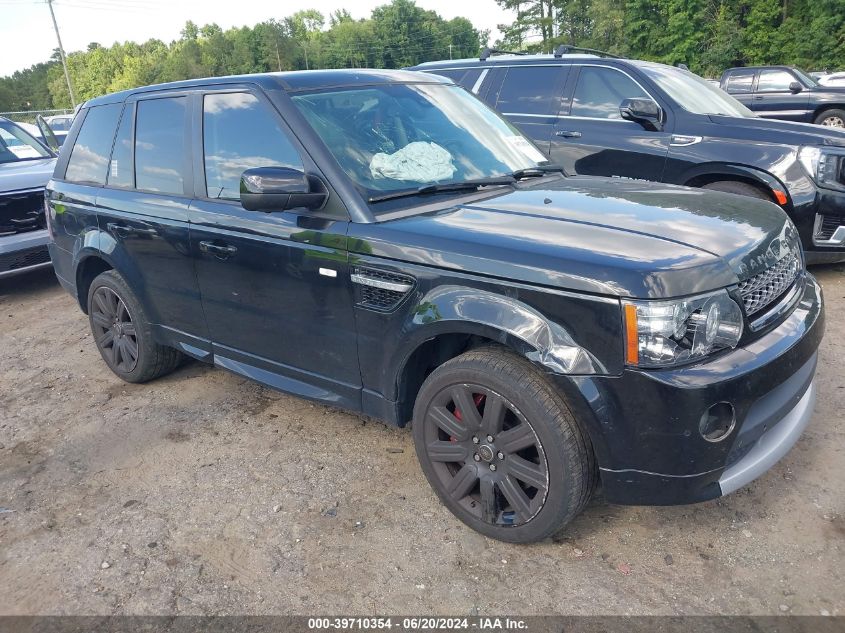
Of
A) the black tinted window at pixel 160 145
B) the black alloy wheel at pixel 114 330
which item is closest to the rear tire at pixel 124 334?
the black alloy wheel at pixel 114 330

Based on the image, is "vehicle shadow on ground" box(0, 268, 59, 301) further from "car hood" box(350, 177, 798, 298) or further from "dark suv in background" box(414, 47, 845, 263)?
"car hood" box(350, 177, 798, 298)

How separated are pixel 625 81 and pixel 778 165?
1615 millimetres

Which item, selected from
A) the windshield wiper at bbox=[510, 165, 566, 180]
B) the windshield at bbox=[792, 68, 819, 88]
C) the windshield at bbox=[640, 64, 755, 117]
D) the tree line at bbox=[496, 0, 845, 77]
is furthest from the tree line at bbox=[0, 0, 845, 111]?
the windshield wiper at bbox=[510, 165, 566, 180]

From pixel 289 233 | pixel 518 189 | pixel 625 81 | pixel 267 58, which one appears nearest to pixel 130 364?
pixel 289 233

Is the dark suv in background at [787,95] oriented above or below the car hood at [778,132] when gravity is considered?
below

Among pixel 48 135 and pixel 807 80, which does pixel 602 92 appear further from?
pixel 807 80

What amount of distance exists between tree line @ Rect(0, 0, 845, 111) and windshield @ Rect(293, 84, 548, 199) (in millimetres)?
33676

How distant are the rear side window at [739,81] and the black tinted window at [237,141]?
15.5 meters

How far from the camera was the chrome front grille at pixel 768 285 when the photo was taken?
97.7 inches

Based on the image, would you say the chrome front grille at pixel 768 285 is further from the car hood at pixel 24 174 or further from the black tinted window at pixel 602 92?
the car hood at pixel 24 174

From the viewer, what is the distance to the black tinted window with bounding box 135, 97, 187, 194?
378 cm

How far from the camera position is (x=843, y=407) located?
12.0 ft

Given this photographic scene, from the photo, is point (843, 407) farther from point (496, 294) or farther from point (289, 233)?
point (289, 233)

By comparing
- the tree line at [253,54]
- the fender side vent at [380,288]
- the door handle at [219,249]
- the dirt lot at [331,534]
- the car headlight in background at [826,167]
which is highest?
the tree line at [253,54]
